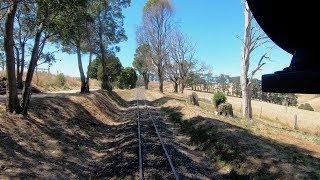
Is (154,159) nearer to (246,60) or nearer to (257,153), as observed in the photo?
(257,153)

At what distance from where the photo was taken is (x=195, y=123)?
1894 cm

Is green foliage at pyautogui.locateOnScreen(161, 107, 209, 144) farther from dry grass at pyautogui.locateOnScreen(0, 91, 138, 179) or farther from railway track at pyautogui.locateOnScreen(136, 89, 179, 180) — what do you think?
dry grass at pyautogui.locateOnScreen(0, 91, 138, 179)

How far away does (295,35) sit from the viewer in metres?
2.64

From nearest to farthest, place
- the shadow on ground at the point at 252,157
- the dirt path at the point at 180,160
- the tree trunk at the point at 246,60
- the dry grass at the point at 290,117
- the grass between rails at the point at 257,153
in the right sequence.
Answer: the shadow on ground at the point at 252,157
the grass between rails at the point at 257,153
the dirt path at the point at 180,160
the tree trunk at the point at 246,60
the dry grass at the point at 290,117

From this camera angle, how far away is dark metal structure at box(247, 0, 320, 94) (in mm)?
2398

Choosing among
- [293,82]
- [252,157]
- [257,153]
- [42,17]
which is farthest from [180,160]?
[293,82]

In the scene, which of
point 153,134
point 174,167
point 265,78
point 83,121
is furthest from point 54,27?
point 265,78

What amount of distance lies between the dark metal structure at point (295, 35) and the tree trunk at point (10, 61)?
40.9ft

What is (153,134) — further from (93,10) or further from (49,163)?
(93,10)

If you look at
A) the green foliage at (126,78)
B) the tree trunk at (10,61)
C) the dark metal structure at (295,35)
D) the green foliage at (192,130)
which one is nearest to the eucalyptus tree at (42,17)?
the tree trunk at (10,61)

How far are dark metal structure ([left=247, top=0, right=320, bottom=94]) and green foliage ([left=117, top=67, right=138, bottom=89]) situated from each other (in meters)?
88.7

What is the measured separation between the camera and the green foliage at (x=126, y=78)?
9125 centimetres

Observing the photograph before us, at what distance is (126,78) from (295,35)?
93061 mm

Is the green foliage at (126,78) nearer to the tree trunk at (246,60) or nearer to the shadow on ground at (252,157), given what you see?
the tree trunk at (246,60)
